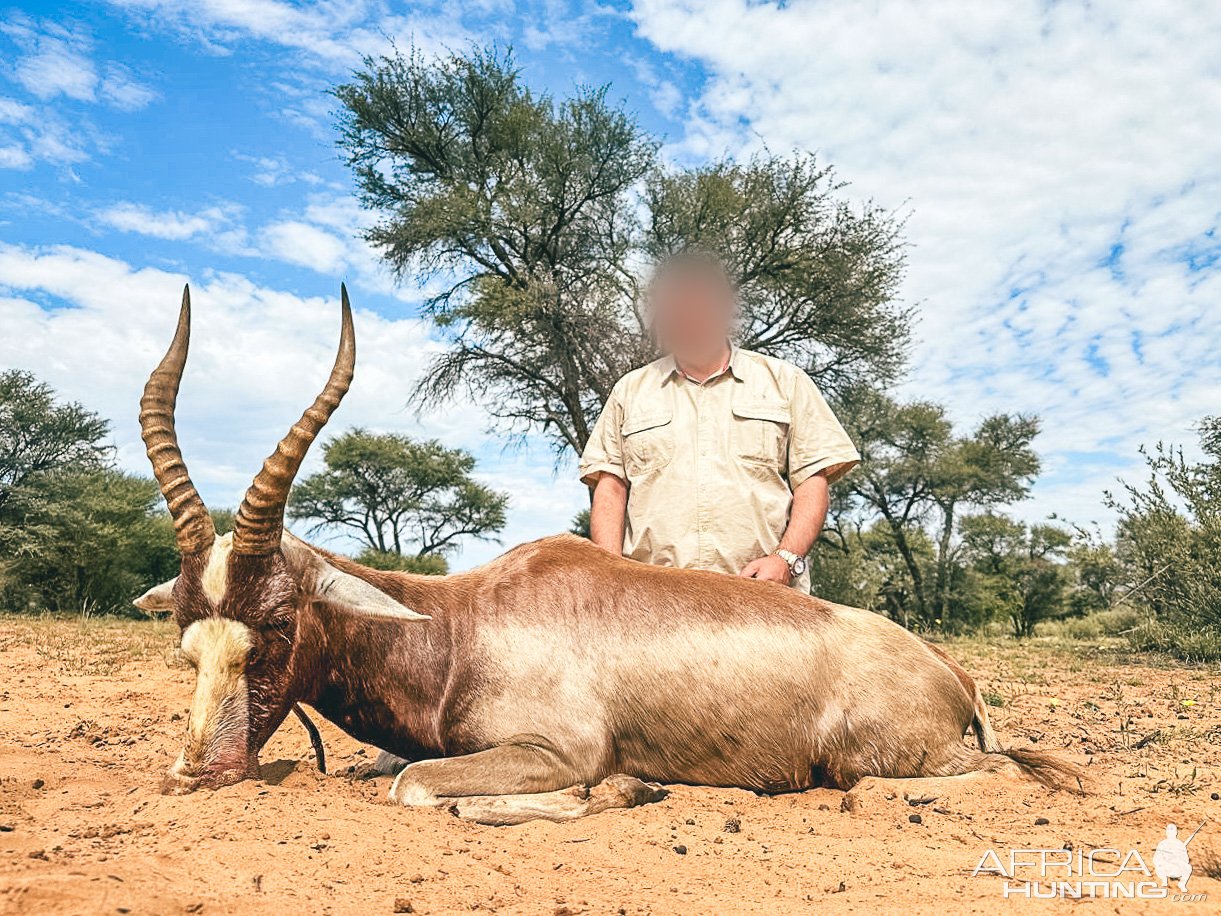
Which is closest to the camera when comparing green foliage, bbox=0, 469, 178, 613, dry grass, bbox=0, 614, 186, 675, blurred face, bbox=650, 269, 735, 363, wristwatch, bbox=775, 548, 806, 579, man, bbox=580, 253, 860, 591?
wristwatch, bbox=775, 548, 806, 579

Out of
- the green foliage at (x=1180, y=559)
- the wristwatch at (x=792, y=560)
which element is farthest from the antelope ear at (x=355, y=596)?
the green foliage at (x=1180, y=559)

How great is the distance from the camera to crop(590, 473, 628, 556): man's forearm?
5.62m

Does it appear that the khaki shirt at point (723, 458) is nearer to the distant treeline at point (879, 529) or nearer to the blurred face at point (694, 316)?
the blurred face at point (694, 316)

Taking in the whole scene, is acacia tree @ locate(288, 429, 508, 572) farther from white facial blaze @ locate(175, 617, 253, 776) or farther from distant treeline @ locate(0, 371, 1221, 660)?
white facial blaze @ locate(175, 617, 253, 776)

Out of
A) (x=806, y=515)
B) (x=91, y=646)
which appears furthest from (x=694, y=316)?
(x=91, y=646)

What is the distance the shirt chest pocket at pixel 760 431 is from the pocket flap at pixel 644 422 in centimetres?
42

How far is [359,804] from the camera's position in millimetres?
3441

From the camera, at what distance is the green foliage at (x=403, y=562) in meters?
26.7

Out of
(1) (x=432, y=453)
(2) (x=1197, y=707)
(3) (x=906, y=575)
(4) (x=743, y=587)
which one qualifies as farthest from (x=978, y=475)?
(4) (x=743, y=587)

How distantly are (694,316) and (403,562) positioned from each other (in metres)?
22.7

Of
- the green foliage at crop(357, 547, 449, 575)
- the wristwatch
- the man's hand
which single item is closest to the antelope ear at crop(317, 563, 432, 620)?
the man's hand

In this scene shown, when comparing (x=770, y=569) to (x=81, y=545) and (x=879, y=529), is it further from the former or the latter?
(x=879, y=529)

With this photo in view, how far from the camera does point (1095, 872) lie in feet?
9.26

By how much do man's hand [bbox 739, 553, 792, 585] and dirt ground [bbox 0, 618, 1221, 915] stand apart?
1.20 m
